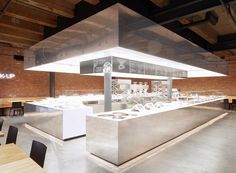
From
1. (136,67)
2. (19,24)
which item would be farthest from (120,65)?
(19,24)

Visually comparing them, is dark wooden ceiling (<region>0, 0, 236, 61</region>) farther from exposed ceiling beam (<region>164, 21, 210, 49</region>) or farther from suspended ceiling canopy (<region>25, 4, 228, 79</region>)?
suspended ceiling canopy (<region>25, 4, 228, 79</region>)

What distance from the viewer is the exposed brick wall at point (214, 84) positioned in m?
11.2

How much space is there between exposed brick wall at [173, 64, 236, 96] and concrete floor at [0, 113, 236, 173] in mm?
8186

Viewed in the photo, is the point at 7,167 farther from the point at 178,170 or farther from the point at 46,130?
the point at 46,130

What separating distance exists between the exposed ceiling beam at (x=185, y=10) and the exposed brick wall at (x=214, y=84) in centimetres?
1052

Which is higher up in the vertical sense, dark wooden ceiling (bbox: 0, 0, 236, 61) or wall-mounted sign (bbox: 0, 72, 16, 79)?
dark wooden ceiling (bbox: 0, 0, 236, 61)

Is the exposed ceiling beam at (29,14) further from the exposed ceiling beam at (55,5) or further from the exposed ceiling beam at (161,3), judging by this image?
the exposed ceiling beam at (161,3)

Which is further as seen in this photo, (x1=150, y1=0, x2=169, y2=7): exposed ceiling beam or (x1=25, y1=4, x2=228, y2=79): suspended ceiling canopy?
(x1=150, y1=0, x2=169, y2=7): exposed ceiling beam

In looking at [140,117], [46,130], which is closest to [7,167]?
[140,117]

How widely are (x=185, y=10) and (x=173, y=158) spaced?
2624mm

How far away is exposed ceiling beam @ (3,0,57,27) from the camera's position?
3.12 m

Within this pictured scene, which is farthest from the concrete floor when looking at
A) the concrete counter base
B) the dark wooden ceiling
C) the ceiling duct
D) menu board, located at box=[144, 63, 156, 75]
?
the ceiling duct

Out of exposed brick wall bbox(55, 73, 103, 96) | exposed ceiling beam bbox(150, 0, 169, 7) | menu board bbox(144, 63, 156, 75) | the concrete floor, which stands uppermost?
exposed ceiling beam bbox(150, 0, 169, 7)

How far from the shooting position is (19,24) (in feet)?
12.7
